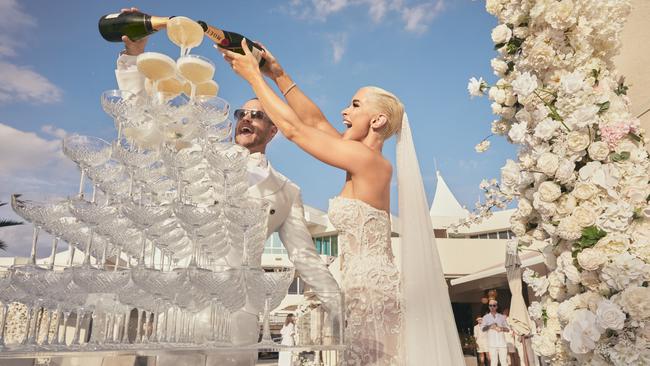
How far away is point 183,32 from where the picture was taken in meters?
2.47

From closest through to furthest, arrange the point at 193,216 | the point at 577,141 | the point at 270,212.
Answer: the point at 193,216, the point at 577,141, the point at 270,212

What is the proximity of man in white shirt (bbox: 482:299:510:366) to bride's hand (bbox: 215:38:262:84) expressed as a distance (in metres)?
7.20

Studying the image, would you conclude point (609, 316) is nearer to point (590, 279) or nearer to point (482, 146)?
point (590, 279)

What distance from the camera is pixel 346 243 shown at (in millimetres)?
3021

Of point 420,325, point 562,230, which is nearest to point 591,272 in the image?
point 562,230

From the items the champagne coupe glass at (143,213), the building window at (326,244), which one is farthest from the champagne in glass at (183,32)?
the building window at (326,244)

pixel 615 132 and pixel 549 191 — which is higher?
pixel 615 132

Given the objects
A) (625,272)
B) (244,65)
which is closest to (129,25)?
(244,65)

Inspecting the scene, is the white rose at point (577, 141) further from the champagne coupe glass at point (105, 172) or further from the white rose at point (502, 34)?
the champagne coupe glass at point (105, 172)

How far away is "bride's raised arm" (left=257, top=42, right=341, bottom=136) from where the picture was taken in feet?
10.9

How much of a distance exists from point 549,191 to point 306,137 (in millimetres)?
1557

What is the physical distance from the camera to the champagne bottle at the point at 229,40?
2991 millimetres

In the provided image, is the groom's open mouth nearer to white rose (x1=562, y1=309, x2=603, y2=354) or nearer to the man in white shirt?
white rose (x1=562, y1=309, x2=603, y2=354)

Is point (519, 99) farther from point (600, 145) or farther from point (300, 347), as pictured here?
point (300, 347)
